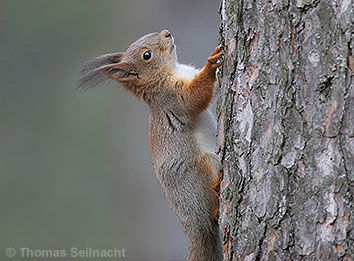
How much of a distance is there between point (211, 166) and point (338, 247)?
1288 millimetres

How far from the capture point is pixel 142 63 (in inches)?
150

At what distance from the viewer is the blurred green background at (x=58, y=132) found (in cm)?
869

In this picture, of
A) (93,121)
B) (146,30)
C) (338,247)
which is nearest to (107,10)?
(93,121)

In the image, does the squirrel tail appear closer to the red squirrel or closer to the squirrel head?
the red squirrel

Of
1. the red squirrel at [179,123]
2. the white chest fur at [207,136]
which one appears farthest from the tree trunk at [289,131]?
the white chest fur at [207,136]

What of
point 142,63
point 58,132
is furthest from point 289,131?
point 58,132

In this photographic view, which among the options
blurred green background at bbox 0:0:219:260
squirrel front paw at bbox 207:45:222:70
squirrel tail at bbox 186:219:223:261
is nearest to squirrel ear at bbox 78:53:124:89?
squirrel front paw at bbox 207:45:222:70

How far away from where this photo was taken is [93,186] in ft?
32.1

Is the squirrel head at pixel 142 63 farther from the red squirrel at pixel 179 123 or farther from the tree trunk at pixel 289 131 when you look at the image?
the tree trunk at pixel 289 131

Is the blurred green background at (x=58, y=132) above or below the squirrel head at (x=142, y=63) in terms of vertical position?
above

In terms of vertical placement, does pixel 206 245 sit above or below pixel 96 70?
below

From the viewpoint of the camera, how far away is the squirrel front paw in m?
2.94

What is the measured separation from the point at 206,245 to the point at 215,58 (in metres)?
1.11

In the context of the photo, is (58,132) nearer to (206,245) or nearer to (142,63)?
(142,63)
